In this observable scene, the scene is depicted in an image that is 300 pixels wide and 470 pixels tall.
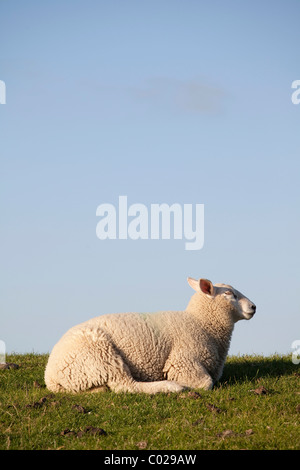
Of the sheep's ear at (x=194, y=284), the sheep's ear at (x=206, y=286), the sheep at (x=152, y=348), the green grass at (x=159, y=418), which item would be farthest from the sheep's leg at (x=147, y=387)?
the sheep's ear at (x=194, y=284)

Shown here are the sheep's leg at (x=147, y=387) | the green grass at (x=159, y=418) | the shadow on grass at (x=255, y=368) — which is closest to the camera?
the green grass at (x=159, y=418)

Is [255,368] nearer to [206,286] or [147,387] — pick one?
[206,286]

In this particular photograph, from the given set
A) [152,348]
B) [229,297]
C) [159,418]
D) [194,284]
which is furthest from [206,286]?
[159,418]

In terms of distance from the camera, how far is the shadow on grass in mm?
13266

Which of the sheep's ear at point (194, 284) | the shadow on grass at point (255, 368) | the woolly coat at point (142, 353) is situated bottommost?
the shadow on grass at point (255, 368)

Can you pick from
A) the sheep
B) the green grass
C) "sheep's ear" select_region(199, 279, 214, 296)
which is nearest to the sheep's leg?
the sheep

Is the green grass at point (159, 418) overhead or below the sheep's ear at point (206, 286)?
below

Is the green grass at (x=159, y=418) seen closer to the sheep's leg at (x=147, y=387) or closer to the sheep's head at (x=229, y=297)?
the sheep's leg at (x=147, y=387)

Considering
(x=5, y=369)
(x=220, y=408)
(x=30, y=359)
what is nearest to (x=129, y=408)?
(x=220, y=408)

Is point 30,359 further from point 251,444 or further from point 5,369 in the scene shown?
point 251,444

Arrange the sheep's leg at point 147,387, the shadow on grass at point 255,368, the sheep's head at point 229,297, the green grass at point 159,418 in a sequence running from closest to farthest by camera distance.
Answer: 1. the green grass at point 159,418
2. the sheep's leg at point 147,387
3. the sheep's head at point 229,297
4. the shadow on grass at point 255,368

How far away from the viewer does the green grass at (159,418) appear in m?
8.52

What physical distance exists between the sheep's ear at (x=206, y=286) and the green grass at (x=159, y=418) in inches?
75.1
